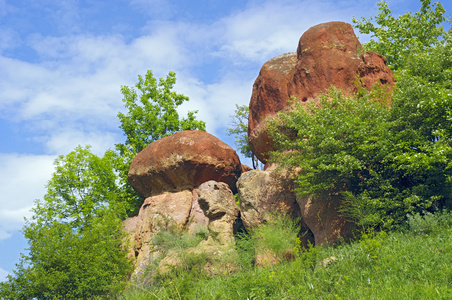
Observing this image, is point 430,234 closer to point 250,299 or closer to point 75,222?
point 250,299

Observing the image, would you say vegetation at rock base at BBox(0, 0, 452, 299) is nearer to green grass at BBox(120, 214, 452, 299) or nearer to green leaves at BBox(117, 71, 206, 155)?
green grass at BBox(120, 214, 452, 299)

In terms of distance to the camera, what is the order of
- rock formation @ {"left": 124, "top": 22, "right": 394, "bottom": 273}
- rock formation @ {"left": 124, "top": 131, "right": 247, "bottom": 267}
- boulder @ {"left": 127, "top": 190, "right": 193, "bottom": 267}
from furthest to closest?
rock formation @ {"left": 124, "top": 131, "right": 247, "bottom": 267} → boulder @ {"left": 127, "top": 190, "right": 193, "bottom": 267} → rock formation @ {"left": 124, "top": 22, "right": 394, "bottom": 273}

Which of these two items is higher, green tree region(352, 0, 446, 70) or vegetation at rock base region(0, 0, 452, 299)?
green tree region(352, 0, 446, 70)

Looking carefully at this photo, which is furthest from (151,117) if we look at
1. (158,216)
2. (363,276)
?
(363,276)

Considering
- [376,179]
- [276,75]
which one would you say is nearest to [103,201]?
[276,75]

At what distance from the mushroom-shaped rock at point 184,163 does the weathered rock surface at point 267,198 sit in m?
4.64

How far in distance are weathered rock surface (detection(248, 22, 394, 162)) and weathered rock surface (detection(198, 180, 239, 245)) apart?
272 cm

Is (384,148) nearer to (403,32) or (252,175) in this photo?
(252,175)

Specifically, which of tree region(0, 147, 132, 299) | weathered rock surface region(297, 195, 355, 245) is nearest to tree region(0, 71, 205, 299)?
tree region(0, 147, 132, 299)

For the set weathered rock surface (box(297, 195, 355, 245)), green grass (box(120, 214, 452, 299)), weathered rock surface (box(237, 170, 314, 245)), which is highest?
weathered rock surface (box(237, 170, 314, 245))

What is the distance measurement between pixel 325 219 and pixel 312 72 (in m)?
6.90

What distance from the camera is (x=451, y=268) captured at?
8461 mm

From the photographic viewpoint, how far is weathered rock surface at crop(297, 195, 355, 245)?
15724 millimetres

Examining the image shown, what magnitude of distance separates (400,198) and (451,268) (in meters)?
6.11
